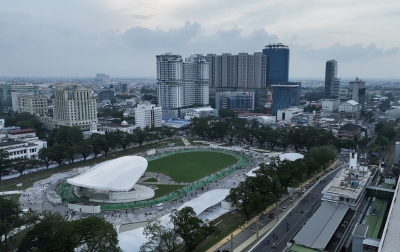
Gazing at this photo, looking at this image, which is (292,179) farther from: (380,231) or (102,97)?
(102,97)

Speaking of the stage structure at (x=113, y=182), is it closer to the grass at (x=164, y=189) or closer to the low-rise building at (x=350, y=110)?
the grass at (x=164, y=189)

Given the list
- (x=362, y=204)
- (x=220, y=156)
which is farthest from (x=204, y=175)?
(x=362, y=204)

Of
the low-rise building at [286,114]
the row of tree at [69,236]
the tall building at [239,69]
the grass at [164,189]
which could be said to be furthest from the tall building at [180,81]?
the row of tree at [69,236]

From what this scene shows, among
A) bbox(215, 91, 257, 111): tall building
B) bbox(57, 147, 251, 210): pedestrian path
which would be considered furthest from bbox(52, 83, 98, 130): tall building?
bbox(215, 91, 257, 111): tall building

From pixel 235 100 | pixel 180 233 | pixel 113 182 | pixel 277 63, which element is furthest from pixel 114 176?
pixel 277 63

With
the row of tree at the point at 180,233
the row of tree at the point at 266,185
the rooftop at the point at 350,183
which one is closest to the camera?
the row of tree at the point at 180,233

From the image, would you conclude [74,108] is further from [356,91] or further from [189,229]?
[356,91]

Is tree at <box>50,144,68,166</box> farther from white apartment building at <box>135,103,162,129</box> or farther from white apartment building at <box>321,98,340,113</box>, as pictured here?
white apartment building at <box>321,98,340,113</box>
